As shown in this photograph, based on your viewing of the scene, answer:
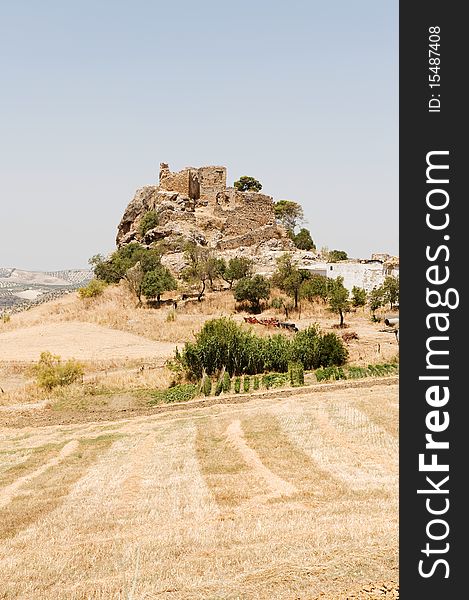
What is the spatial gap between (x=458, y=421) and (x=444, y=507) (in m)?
0.61

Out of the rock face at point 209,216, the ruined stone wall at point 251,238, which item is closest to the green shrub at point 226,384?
the rock face at point 209,216

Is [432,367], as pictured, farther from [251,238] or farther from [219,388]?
[251,238]

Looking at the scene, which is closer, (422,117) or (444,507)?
(444,507)

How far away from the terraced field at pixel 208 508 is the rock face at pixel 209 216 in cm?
3739

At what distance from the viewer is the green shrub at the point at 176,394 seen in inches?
968

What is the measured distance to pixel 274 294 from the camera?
47562 millimetres

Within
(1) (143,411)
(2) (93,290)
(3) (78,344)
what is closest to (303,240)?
(2) (93,290)

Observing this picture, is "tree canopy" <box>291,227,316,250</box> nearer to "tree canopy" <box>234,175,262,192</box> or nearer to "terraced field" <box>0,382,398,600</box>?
"tree canopy" <box>234,175,262,192</box>

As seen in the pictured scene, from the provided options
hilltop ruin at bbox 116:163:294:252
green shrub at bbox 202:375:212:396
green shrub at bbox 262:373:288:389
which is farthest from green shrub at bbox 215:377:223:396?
hilltop ruin at bbox 116:163:294:252

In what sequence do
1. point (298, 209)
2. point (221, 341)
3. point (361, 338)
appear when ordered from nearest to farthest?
point (221, 341), point (361, 338), point (298, 209)

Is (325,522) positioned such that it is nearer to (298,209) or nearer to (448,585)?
(448,585)

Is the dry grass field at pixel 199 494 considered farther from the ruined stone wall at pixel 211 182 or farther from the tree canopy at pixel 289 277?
the ruined stone wall at pixel 211 182

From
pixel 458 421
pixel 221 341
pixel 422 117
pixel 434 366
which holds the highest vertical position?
pixel 422 117

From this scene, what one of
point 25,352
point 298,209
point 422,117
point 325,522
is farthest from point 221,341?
point 298,209
